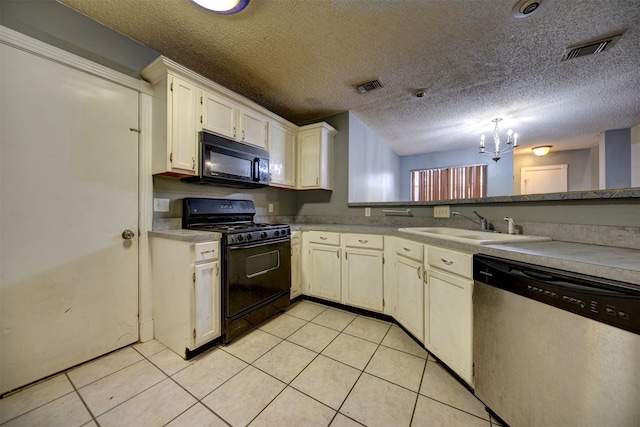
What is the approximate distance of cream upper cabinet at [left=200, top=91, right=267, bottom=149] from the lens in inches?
78.5

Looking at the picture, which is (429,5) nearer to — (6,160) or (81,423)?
(6,160)

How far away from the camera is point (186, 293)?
1.61 metres

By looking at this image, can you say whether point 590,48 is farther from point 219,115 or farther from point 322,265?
point 219,115

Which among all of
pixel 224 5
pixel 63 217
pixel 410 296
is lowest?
pixel 410 296

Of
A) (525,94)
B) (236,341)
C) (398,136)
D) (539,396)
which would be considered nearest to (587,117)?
(525,94)

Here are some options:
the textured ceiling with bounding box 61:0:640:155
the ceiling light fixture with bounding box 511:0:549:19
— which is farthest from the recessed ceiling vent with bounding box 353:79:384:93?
the ceiling light fixture with bounding box 511:0:549:19

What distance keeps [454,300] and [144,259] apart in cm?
229

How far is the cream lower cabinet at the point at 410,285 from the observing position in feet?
5.68

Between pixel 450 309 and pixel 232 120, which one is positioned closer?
pixel 450 309

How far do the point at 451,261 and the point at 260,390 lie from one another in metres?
1.39

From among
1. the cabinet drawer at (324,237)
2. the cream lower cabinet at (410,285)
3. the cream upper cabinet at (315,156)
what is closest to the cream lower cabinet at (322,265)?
the cabinet drawer at (324,237)

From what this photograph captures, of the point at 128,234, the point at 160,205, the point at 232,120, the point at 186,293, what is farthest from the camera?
the point at 232,120

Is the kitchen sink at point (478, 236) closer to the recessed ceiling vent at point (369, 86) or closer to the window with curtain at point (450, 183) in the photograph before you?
the recessed ceiling vent at point (369, 86)

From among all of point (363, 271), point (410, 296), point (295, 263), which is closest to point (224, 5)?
point (295, 263)
